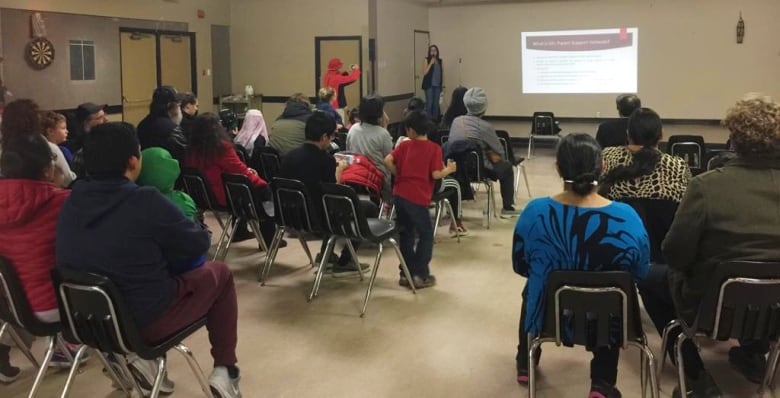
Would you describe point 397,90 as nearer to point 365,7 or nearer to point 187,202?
point 365,7

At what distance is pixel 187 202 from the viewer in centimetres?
360

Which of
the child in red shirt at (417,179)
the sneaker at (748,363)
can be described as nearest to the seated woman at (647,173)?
the sneaker at (748,363)

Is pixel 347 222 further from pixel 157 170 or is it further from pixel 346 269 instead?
pixel 157 170

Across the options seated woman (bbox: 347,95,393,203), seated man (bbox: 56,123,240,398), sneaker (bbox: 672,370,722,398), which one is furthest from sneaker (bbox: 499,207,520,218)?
seated man (bbox: 56,123,240,398)

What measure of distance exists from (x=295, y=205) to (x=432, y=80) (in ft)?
25.7

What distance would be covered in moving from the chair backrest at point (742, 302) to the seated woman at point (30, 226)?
239 centimetres

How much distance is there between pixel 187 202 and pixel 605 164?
222cm

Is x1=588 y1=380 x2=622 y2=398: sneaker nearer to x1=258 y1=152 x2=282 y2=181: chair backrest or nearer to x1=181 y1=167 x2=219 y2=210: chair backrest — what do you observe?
x1=181 y1=167 x2=219 y2=210: chair backrest

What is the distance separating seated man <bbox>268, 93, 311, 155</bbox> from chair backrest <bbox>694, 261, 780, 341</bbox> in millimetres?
3889

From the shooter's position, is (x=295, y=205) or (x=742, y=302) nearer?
(x=742, y=302)

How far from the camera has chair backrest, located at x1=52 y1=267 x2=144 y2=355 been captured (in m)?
2.19

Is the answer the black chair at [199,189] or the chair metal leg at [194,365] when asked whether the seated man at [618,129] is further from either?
the chair metal leg at [194,365]

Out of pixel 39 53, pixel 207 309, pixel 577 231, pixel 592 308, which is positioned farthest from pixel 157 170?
pixel 39 53

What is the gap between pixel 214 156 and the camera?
460 cm
